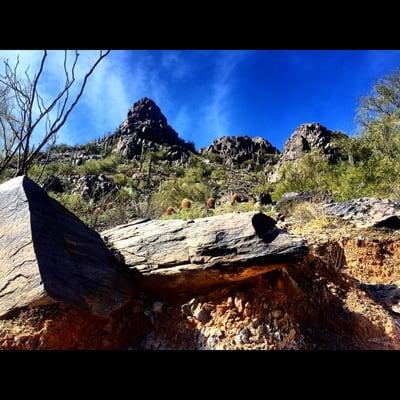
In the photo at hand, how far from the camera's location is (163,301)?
3686 millimetres

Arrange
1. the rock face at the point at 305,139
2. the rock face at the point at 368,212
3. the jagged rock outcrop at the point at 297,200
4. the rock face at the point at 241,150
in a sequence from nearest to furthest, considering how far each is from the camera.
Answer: the rock face at the point at 368,212
the jagged rock outcrop at the point at 297,200
the rock face at the point at 305,139
the rock face at the point at 241,150

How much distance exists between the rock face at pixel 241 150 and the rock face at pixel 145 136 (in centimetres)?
263

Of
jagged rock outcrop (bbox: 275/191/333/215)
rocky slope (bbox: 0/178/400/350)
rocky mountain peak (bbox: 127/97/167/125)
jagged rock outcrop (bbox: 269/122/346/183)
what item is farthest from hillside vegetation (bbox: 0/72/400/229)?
rocky slope (bbox: 0/178/400/350)

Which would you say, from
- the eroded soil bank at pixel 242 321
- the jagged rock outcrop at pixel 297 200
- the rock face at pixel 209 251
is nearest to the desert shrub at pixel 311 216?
the jagged rock outcrop at pixel 297 200

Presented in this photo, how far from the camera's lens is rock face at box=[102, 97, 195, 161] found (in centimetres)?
3148

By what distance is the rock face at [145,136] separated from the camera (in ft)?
103

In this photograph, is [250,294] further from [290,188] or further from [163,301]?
[290,188]

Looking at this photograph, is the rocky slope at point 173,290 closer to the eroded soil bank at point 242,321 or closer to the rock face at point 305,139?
the eroded soil bank at point 242,321

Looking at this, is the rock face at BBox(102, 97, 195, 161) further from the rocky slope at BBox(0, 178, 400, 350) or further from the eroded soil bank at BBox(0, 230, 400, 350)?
the eroded soil bank at BBox(0, 230, 400, 350)

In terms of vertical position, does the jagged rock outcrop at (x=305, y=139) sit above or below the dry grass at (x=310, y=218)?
above
